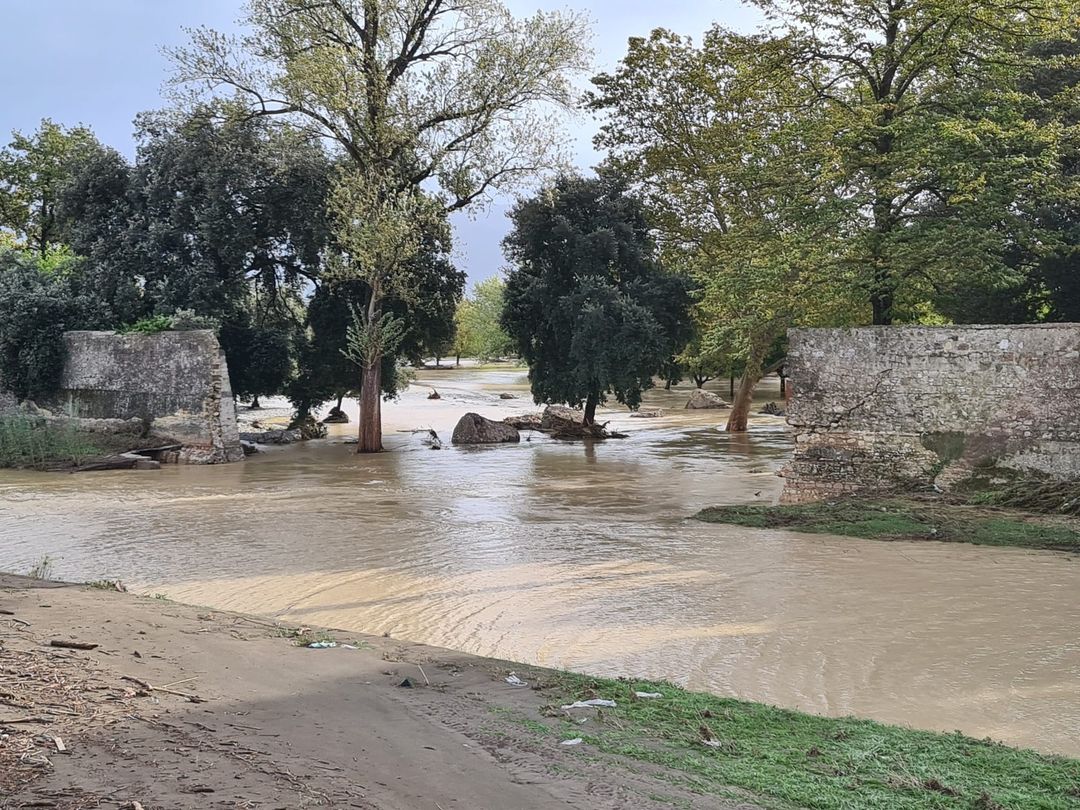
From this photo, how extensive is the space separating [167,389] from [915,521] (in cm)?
1623

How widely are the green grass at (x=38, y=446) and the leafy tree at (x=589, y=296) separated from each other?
39.0 feet

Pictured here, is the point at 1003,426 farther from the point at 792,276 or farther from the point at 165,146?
the point at 165,146

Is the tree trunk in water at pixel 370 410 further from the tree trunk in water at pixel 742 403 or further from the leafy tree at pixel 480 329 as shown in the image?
the leafy tree at pixel 480 329

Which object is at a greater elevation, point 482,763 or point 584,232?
point 584,232

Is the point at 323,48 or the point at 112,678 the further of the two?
the point at 323,48

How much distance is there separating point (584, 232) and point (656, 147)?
3.30 metres

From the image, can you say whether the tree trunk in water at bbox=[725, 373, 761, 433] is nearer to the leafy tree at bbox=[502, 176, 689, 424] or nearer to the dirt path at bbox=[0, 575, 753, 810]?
the leafy tree at bbox=[502, 176, 689, 424]

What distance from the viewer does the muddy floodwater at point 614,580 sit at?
6.05 metres

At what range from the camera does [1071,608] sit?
7797 millimetres

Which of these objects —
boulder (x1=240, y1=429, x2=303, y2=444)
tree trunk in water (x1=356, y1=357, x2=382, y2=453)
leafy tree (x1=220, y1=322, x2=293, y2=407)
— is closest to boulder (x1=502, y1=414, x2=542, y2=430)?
boulder (x1=240, y1=429, x2=303, y2=444)

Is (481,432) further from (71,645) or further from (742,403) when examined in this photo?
(71,645)

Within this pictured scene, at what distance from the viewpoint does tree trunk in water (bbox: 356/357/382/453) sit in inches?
903

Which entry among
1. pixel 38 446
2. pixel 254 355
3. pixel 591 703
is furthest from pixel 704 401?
pixel 591 703

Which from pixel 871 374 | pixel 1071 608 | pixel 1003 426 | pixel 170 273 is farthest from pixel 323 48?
pixel 1071 608
